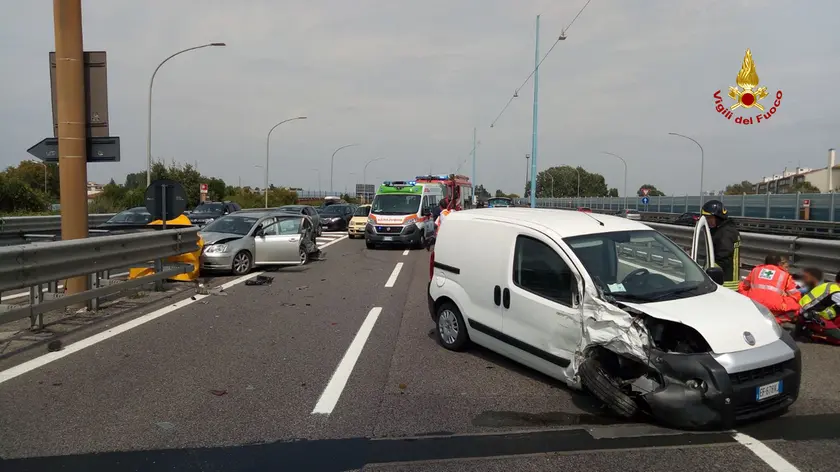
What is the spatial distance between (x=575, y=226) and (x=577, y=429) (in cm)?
205

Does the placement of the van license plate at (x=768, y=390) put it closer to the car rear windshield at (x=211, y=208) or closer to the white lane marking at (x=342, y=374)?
the white lane marking at (x=342, y=374)

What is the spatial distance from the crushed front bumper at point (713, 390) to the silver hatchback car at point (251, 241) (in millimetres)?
10865

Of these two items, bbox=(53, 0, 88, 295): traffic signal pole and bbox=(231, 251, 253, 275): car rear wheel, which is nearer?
bbox=(53, 0, 88, 295): traffic signal pole

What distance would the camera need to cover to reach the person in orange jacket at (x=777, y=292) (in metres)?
7.30

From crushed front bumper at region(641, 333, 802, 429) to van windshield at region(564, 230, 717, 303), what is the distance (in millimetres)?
724

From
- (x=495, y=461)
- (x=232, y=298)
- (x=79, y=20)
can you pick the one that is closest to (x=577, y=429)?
(x=495, y=461)

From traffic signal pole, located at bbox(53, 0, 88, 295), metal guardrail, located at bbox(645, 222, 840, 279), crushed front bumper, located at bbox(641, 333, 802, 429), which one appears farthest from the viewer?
metal guardrail, located at bbox(645, 222, 840, 279)

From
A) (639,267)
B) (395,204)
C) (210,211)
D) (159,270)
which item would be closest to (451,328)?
(639,267)

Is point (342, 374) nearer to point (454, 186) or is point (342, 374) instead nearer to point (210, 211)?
point (210, 211)

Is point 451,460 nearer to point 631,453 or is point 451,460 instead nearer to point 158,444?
point 631,453

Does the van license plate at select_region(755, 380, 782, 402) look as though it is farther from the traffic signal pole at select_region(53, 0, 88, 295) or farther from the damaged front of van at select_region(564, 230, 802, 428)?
the traffic signal pole at select_region(53, 0, 88, 295)

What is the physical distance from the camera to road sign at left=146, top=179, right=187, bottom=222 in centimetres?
1127

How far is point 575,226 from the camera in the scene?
19.0ft

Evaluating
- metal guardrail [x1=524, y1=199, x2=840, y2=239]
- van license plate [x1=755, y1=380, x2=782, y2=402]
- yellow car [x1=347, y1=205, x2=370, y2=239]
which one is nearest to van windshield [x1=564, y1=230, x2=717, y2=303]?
van license plate [x1=755, y1=380, x2=782, y2=402]
